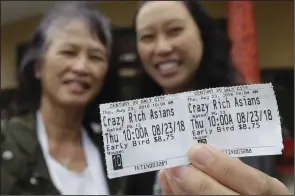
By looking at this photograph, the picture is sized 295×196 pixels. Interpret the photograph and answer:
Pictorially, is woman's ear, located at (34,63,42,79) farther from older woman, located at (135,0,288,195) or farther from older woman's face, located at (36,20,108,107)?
older woman, located at (135,0,288,195)

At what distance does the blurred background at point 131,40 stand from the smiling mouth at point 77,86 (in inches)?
1.9

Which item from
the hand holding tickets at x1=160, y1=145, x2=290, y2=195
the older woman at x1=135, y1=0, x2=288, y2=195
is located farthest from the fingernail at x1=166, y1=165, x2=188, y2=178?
the older woman at x1=135, y1=0, x2=288, y2=195

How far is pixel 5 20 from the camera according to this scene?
0.60 metres

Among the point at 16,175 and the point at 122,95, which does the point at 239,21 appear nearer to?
the point at 122,95

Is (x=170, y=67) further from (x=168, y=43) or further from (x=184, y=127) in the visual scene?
(x=184, y=127)

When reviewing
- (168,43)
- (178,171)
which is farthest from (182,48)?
(178,171)

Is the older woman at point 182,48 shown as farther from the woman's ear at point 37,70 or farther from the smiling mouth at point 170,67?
the woman's ear at point 37,70

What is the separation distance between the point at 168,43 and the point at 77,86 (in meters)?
0.13

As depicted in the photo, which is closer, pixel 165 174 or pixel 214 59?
pixel 165 174

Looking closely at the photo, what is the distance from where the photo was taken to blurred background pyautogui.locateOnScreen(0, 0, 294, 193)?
53cm

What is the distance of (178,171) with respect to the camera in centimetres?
30

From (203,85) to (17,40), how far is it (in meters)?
0.30

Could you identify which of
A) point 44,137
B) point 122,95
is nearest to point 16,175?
point 44,137

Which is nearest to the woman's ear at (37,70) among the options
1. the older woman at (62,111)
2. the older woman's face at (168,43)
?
the older woman at (62,111)
